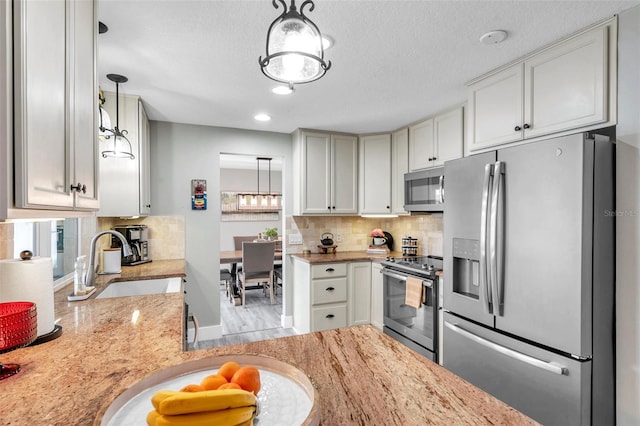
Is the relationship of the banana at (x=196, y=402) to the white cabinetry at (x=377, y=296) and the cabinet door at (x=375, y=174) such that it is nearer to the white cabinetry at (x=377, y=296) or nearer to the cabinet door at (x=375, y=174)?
the white cabinetry at (x=377, y=296)

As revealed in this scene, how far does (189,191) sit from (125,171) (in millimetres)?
895

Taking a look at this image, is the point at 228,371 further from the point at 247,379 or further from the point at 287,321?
the point at 287,321

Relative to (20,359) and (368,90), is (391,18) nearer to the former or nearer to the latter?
(368,90)

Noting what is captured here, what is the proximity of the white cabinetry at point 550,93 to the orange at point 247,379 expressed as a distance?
1.95m

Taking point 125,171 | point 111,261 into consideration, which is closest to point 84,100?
point 125,171

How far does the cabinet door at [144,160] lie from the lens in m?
2.73

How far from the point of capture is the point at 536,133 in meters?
1.88

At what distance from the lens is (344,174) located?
3863mm

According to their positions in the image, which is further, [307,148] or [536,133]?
[307,148]

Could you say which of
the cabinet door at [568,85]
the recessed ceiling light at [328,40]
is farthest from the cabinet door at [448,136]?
the recessed ceiling light at [328,40]

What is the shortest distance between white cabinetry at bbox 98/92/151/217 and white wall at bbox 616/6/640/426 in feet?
10.3

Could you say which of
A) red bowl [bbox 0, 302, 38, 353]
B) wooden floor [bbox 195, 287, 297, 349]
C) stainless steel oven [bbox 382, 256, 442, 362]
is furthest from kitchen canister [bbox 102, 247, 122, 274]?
stainless steel oven [bbox 382, 256, 442, 362]

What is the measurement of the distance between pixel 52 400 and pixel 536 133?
2413mm

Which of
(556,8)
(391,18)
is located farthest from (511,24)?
(391,18)
